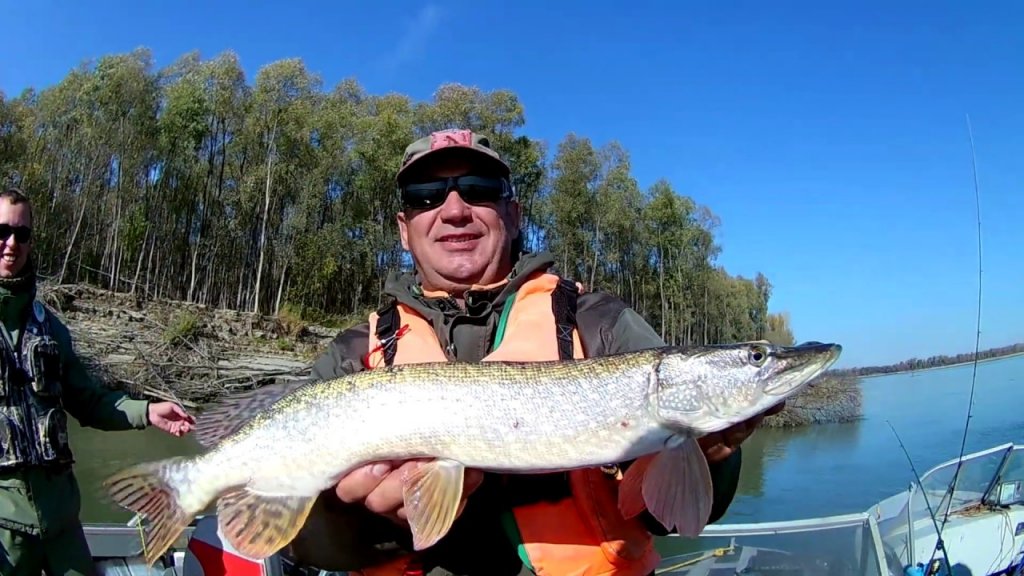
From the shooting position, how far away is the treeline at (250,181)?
28.6 m

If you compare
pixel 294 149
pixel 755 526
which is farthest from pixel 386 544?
pixel 294 149

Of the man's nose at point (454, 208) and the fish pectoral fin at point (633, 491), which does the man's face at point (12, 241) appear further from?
the fish pectoral fin at point (633, 491)

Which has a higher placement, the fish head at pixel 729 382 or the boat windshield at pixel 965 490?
the fish head at pixel 729 382

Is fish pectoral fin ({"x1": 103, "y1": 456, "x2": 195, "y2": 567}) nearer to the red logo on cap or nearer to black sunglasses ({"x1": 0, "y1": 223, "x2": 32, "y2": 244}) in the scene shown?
the red logo on cap

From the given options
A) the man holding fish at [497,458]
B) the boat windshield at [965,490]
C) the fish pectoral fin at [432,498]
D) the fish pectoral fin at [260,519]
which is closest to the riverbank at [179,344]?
the boat windshield at [965,490]

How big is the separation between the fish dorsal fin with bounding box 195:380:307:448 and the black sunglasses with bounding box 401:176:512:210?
0.89 metres

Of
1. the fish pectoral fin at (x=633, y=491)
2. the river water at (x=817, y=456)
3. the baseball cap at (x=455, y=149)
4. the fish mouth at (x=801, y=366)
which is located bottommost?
the river water at (x=817, y=456)

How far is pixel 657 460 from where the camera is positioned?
82.9 inches

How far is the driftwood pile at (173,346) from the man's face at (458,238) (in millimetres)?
17785

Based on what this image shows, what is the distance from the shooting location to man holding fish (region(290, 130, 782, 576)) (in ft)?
7.32

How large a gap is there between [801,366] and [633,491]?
71 cm

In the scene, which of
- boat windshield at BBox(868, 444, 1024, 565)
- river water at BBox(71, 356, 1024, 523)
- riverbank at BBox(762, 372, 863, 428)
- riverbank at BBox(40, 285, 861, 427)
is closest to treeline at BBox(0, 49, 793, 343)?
riverbank at BBox(762, 372, 863, 428)

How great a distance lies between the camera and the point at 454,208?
8.86 ft

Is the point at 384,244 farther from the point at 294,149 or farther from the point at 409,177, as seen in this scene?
the point at 409,177
